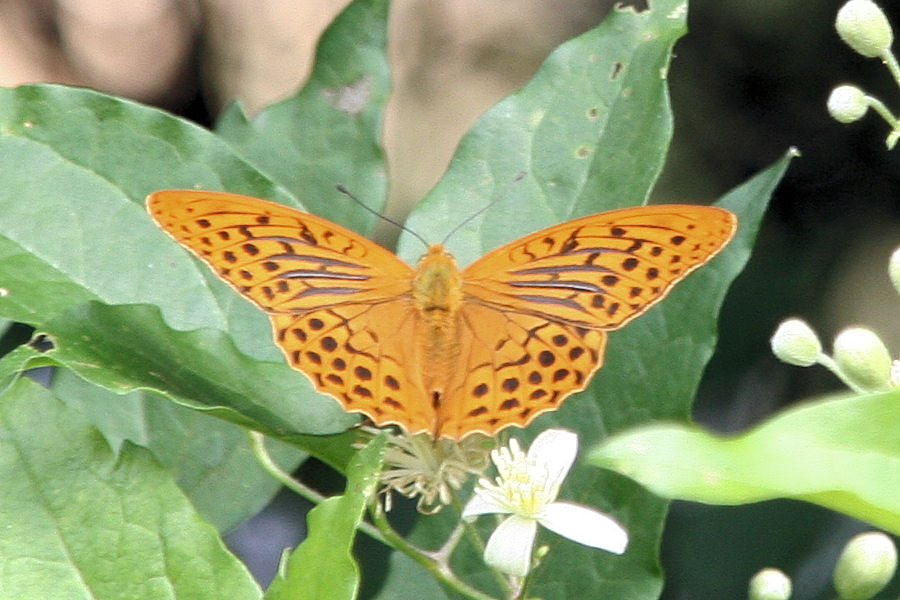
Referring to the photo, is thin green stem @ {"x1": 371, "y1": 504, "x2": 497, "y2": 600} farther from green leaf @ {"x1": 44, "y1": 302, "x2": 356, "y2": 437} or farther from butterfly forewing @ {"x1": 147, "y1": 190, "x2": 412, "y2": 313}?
butterfly forewing @ {"x1": 147, "y1": 190, "x2": 412, "y2": 313}

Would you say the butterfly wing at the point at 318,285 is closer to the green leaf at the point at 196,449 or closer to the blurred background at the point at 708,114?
the green leaf at the point at 196,449

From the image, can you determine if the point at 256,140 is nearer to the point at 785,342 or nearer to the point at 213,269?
the point at 213,269

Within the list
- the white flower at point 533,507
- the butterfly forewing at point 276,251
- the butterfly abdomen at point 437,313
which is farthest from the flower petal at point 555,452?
the butterfly forewing at point 276,251

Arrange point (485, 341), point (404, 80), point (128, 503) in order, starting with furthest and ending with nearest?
point (404, 80), point (485, 341), point (128, 503)

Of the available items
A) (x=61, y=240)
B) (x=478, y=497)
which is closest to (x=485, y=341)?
(x=478, y=497)

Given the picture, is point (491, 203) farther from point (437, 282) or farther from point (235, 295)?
point (235, 295)
